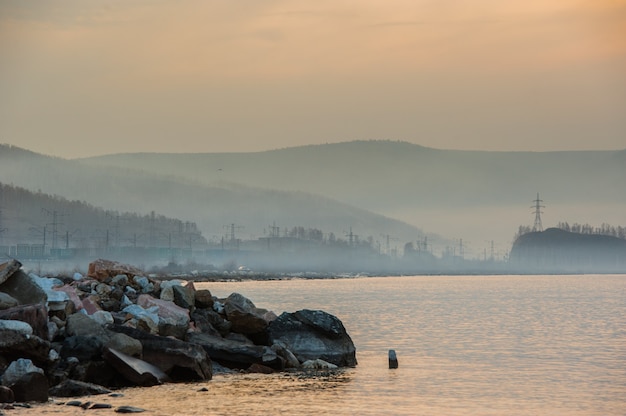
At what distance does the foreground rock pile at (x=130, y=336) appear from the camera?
139 feet

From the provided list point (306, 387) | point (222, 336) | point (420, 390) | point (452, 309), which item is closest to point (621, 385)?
point (420, 390)

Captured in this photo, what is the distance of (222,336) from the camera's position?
53938mm

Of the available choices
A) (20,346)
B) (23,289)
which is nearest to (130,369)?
(20,346)

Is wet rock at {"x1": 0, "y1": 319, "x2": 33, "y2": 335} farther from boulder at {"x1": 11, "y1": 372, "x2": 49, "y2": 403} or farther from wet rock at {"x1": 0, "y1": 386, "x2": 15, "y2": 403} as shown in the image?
wet rock at {"x1": 0, "y1": 386, "x2": 15, "y2": 403}

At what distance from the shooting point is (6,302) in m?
46.2

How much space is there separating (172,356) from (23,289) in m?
7.56

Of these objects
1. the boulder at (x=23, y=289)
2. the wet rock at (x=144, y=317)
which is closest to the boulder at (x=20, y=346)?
the boulder at (x=23, y=289)

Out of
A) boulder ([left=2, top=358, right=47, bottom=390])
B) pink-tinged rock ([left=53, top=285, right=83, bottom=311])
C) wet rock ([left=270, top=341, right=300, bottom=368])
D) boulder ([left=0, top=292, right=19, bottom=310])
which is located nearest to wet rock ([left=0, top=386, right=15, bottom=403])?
boulder ([left=2, top=358, right=47, bottom=390])

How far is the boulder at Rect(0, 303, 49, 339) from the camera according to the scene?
4422 centimetres

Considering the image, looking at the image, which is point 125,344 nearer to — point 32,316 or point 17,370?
point 32,316

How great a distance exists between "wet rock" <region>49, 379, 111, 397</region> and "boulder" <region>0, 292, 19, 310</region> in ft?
17.6

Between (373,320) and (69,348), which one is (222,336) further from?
(373,320)

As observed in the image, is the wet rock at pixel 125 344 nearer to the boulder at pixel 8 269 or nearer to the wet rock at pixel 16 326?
the wet rock at pixel 16 326

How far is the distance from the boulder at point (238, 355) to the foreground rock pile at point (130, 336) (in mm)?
41
